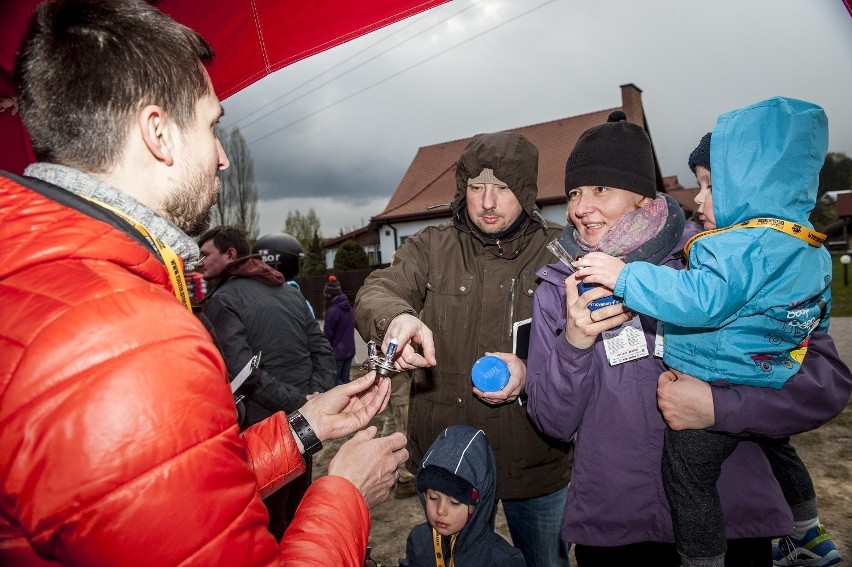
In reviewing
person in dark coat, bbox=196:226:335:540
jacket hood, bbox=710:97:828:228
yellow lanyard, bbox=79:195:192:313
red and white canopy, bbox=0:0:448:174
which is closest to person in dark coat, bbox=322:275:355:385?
person in dark coat, bbox=196:226:335:540

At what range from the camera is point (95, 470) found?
741 millimetres

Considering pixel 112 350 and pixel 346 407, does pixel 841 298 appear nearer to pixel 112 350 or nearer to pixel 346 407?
pixel 346 407

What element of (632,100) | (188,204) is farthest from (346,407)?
(632,100)

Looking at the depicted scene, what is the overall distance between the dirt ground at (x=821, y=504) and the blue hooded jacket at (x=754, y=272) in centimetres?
276

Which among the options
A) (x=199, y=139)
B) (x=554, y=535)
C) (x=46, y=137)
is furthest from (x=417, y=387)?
(x=46, y=137)

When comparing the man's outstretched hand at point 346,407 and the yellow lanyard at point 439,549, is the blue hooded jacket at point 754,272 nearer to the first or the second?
the man's outstretched hand at point 346,407

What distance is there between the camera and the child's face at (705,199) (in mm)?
2178

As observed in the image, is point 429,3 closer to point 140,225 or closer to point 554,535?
point 140,225

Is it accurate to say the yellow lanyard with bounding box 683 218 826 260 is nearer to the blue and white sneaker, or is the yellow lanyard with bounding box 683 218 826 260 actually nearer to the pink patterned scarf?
the pink patterned scarf

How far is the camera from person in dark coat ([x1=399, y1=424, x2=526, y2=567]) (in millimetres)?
2430

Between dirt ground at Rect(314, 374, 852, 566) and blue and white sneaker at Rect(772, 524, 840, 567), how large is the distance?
2.62 ft

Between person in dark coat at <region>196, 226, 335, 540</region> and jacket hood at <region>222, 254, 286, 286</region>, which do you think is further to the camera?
jacket hood at <region>222, 254, 286, 286</region>

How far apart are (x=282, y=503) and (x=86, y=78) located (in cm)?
325

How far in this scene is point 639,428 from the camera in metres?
1.98
